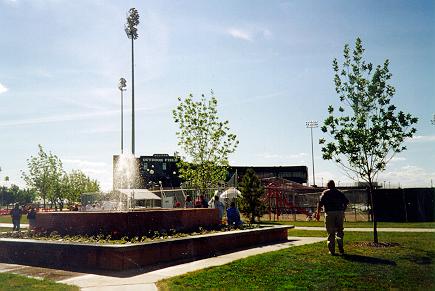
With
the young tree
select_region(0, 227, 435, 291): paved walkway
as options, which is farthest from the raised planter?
the young tree

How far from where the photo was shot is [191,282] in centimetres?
832

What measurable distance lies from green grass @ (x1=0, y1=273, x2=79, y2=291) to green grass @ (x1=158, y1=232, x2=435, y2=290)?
81.2 inches

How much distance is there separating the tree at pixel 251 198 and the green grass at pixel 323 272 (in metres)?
16.0

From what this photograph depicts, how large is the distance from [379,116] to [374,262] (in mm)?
6024

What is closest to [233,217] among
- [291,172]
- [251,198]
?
[251,198]

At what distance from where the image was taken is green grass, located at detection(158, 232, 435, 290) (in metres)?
7.78

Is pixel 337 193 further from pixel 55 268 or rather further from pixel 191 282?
pixel 55 268

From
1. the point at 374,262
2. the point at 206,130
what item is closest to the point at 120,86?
the point at 206,130

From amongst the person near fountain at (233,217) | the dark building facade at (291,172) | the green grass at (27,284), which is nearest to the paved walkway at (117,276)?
the green grass at (27,284)

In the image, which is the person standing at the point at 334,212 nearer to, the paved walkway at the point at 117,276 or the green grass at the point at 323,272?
the green grass at the point at 323,272

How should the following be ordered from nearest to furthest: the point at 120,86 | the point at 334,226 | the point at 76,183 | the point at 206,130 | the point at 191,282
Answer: the point at 191,282, the point at 334,226, the point at 206,130, the point at 120,86, the point at 76,183

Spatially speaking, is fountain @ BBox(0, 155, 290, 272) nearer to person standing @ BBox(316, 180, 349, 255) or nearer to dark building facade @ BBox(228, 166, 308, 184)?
person standing @ BBox(316, 180, 349, 255)

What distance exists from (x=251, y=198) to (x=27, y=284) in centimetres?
2067

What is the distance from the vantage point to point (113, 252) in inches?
397
